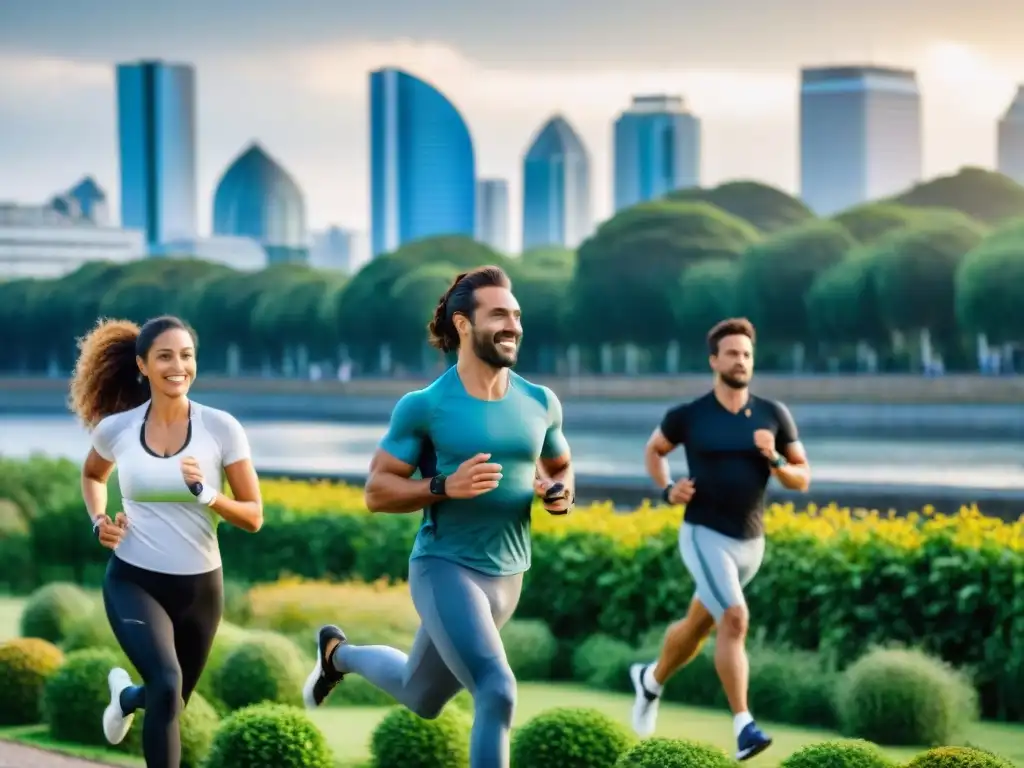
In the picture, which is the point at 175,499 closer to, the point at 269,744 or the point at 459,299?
the point at 459,299

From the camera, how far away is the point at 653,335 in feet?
275

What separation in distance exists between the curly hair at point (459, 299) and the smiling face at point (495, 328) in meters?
0.03

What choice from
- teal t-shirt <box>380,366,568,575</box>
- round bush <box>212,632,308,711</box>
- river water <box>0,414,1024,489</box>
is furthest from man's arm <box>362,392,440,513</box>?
river water <box>0,414,1024,489</box>

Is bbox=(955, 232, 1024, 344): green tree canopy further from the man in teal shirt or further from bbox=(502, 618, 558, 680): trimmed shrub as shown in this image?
the man in teal shirt

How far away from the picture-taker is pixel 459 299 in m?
5.64

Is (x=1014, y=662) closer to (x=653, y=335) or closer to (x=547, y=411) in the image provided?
(x=547, y=411)

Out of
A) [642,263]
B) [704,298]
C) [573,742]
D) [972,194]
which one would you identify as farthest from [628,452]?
[972,194]

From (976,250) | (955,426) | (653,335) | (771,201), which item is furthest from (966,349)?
(771,201)

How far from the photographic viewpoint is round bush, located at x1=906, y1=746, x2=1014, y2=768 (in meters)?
5.55

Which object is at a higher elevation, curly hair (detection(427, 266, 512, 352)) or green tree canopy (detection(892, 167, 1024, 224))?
green tree canopy (detection(892, 167, 1024, 224))

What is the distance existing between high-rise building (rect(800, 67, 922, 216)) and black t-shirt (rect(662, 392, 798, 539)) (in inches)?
6770

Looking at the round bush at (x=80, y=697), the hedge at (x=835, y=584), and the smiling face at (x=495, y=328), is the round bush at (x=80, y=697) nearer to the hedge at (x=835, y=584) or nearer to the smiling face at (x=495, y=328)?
the hedge at (x=835, y=584)

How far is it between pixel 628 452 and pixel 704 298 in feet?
90.0

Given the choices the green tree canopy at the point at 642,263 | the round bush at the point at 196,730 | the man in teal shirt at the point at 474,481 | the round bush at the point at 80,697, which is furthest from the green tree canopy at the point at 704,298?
the man in teal shirt at the point at 474,481
